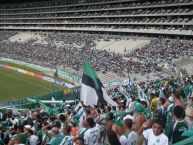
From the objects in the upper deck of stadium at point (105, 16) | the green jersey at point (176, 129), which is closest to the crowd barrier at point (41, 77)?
the upper deck of stadium at point (105, 16)

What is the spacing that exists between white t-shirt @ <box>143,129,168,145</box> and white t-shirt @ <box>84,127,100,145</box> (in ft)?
4.18

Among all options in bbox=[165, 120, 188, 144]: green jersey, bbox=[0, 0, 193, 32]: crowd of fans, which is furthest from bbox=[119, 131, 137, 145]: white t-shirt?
bbox=[0, 0, 193, 32]: crowd of fans

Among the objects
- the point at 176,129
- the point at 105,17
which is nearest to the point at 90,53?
the point at 105,17

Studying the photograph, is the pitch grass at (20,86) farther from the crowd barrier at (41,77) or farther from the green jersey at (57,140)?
the green jersey at (57,140)

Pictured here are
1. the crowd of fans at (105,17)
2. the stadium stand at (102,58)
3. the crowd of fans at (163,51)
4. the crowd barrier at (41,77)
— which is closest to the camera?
the stadium stand at (102,58)

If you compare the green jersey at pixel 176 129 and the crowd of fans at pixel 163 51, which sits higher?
the green jersey at pixel 176 129

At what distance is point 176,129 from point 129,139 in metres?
1.26

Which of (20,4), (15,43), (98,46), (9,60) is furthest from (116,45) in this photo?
(20,4)

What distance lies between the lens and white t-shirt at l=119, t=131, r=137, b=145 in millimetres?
8688

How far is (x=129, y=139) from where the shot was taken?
8.73 m

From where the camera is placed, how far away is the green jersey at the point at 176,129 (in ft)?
25.5

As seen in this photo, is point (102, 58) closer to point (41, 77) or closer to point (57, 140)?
point (41, 77)

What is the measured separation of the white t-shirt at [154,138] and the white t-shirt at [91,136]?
1.27 m

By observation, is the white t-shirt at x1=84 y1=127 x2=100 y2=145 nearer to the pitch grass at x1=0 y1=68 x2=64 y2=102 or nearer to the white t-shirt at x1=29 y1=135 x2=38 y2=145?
the white t-shirt at x1=29 y1=135 x2=38 y2=145
